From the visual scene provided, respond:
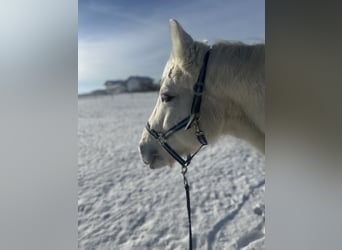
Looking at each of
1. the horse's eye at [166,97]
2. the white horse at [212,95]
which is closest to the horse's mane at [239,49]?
the white horse at [212,95]

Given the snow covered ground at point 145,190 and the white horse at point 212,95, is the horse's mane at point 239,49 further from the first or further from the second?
the snow covered ground at point 145,190

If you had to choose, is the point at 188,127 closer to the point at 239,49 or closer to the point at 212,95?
the point at 212,95

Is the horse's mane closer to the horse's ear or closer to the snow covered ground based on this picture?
the horse's ear

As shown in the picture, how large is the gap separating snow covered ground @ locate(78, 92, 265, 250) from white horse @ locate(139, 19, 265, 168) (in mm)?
46

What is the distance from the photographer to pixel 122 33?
1.07m

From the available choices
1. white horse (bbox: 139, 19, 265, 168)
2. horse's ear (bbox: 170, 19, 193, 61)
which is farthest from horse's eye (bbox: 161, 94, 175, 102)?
horse's ear (bbox: 170, 19, 193, 61)

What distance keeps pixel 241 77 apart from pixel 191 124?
0.70 feet

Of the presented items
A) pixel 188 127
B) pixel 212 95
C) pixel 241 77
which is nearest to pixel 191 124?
pixel 188 127

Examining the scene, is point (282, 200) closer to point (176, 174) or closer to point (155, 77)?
point (176, 174)

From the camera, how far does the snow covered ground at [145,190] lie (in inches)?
40.3

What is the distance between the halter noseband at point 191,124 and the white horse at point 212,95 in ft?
0.03

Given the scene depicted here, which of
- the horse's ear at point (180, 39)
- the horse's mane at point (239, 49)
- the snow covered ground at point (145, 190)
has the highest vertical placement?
the horse's ear at point (180, 39)

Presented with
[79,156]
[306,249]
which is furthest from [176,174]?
[306,249]

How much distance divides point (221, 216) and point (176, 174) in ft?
0.64
